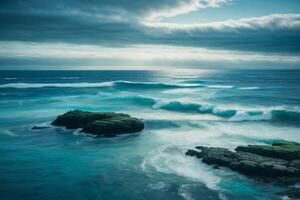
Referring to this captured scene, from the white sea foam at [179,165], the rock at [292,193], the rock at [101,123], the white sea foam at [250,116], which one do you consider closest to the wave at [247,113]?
the white sea foam at [250,116]

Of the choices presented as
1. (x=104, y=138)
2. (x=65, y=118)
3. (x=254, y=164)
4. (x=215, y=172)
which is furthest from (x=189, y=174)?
(x=65, y=118)

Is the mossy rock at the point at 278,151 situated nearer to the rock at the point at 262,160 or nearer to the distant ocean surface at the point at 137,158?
the rock at the point at 262,160

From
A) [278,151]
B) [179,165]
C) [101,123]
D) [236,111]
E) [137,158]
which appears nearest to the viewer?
[179,165]

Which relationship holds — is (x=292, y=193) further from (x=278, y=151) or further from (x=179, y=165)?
(x=179, y=165)

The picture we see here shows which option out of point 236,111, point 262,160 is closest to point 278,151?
point 262,160

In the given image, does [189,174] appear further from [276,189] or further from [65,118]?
[65,118]
